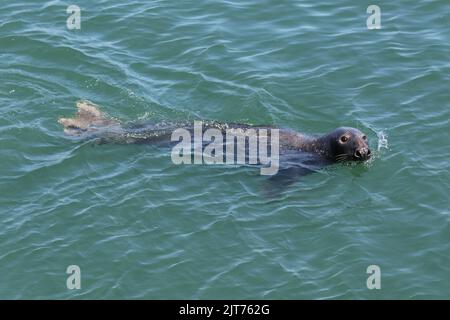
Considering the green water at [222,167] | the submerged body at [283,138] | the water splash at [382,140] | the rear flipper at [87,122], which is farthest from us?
the rear flipper at [87,122]

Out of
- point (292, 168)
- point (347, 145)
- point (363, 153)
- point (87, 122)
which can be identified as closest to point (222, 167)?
point (292, 168)

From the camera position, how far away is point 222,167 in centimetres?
1570

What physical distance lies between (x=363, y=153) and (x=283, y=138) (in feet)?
5.00

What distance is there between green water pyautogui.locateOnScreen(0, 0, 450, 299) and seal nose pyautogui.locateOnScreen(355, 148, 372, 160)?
0.22 metres

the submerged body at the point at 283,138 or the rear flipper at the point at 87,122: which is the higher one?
the rear flipper at the point at 87,122

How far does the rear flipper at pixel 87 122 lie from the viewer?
16.7 m

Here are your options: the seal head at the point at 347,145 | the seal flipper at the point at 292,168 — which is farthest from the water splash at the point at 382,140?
the seal flipper at the point at 292,168

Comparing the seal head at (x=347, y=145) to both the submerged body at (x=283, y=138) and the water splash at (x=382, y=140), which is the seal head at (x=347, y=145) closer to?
the submerged body at (x=283, y=138)

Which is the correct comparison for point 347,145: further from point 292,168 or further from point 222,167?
point 222,167
